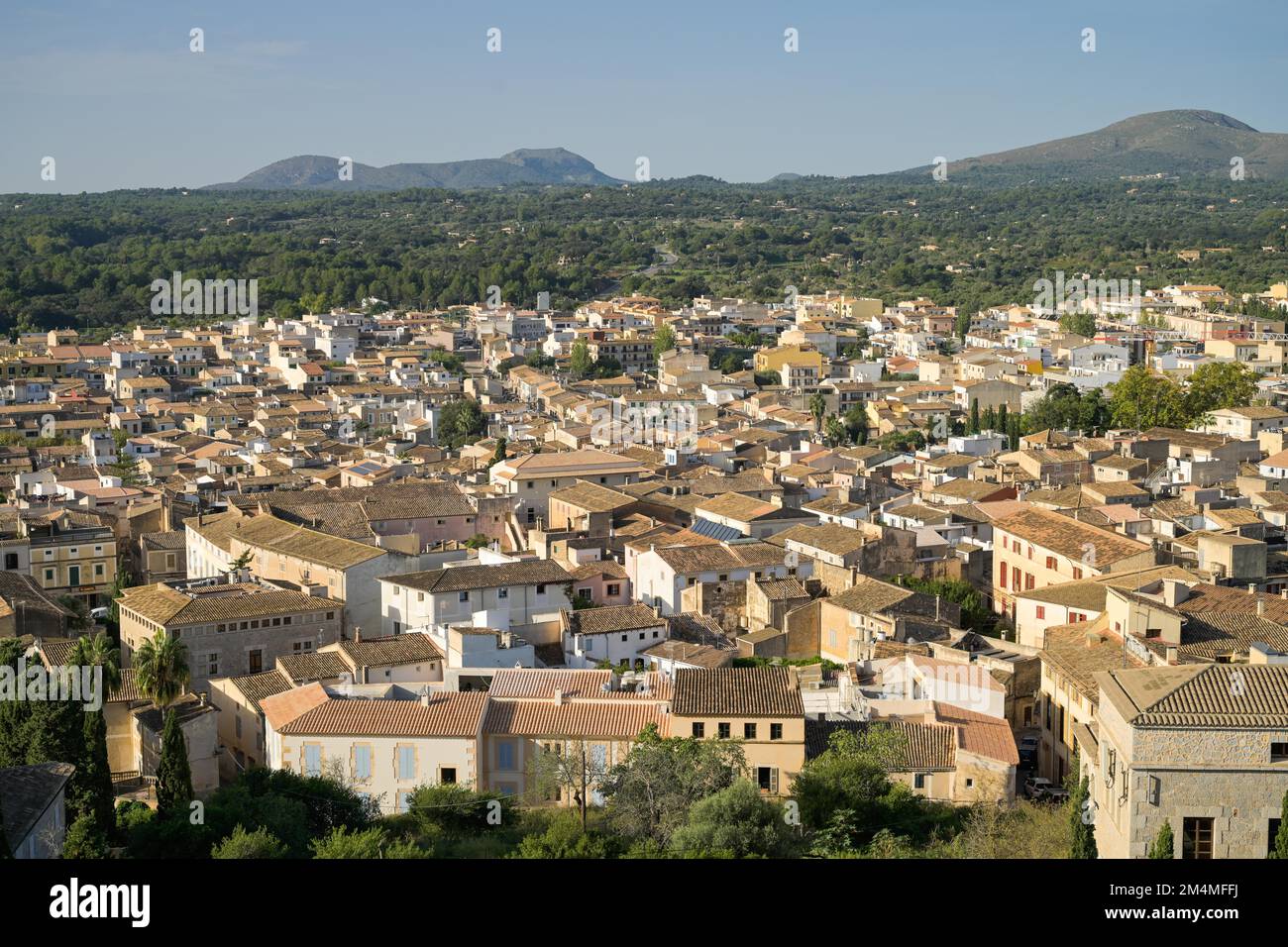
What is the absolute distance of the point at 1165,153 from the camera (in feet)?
396

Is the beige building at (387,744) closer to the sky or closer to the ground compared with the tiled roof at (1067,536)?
closer to the ground

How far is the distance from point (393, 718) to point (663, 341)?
1389 inches

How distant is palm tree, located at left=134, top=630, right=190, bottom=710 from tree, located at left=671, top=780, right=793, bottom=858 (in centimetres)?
541

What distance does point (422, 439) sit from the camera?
3158 cm

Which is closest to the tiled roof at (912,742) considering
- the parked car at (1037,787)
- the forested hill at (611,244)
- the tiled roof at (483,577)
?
the parked car at (1037,787)

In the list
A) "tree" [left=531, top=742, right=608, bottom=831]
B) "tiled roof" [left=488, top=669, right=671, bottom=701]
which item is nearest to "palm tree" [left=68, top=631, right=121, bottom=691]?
"tiled roof" [left=488, top=669, right=671, bottom=701]

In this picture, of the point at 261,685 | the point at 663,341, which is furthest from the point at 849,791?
the point at 663,341

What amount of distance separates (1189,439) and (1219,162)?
10326 centimetres

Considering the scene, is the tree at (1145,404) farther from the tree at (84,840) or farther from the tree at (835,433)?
the tree at (84,840)

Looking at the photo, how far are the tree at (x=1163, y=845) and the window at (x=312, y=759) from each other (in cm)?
587

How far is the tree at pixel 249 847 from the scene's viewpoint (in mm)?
7859

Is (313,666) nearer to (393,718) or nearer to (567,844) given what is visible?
(393,718)
